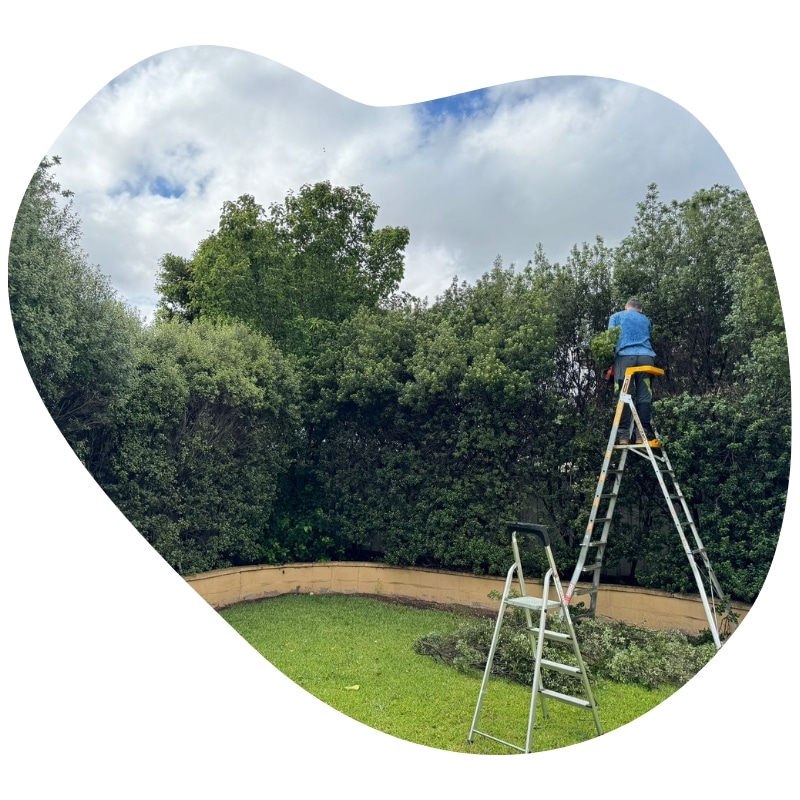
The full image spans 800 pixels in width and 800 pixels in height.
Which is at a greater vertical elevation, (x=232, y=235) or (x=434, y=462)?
(x=232, y=235)

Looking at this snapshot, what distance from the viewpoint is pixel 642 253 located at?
4.19 metres

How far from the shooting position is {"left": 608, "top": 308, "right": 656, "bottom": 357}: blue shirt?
423 centimetres

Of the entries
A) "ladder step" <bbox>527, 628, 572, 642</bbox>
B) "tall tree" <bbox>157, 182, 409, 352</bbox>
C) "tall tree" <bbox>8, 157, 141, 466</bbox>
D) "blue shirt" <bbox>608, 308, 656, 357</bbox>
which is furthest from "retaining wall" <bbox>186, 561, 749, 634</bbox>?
"tall tree" <bbox>157, 182, 409, 352</bbox>

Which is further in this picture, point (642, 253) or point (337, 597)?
point (337, 597)

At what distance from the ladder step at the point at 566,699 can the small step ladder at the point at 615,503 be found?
538 mm

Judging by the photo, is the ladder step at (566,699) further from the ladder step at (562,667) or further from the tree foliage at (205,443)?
the tree foliage at (205,443)

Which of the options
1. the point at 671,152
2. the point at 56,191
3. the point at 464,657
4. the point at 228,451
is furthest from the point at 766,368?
the point at 56,191

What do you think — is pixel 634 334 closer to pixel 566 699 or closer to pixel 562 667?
pixel 562 667

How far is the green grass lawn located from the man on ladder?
1493 millimetres

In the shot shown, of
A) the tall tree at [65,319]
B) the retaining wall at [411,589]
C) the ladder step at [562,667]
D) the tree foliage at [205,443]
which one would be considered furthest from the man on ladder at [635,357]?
the tall tree at [65,319]

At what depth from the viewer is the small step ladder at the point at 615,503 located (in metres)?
4.14

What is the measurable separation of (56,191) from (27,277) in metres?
0.59

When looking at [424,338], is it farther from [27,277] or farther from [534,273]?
[27,277]

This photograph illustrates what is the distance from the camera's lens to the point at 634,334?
4.23 m
